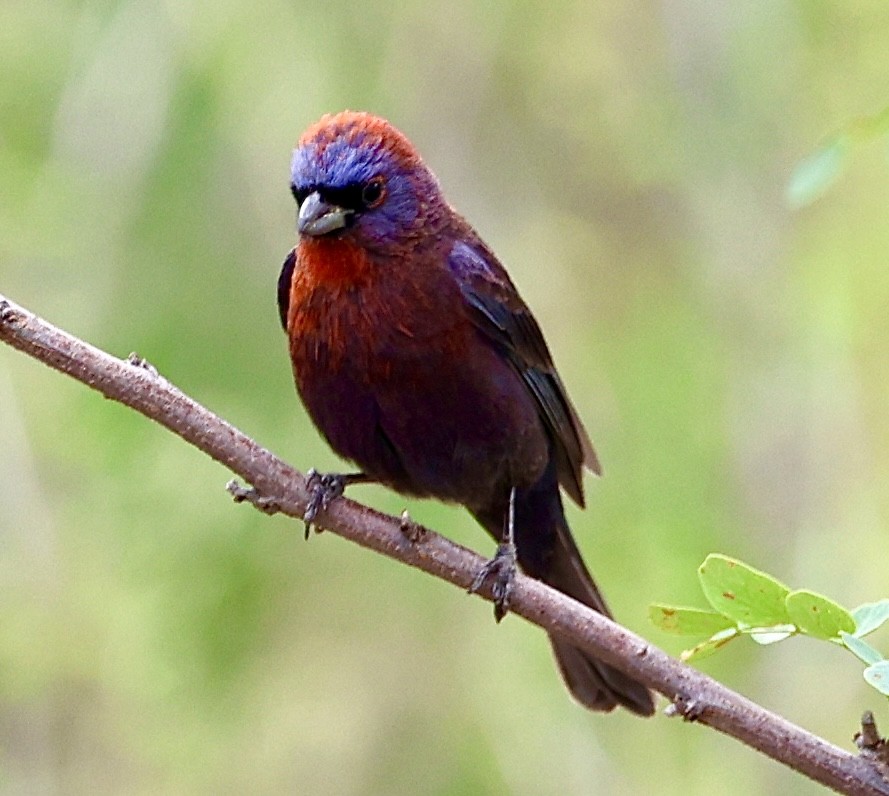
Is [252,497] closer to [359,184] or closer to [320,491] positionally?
[320,491]

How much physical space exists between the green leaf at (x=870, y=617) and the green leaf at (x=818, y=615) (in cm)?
2

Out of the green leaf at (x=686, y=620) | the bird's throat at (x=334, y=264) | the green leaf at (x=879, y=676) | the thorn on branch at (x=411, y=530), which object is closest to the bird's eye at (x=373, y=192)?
the bird's throat at (x=334, y=264)

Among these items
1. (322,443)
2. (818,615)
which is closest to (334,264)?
(322,443)

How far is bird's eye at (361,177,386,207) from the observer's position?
12.5 feet

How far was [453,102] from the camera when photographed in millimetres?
5484

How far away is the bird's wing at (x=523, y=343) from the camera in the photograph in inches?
158

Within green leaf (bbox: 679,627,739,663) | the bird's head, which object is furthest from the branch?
the bird's head

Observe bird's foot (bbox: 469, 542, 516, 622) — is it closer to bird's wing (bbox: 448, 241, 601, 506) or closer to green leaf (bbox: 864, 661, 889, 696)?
bird's wing (bbox: 448, 241, 601, 506)

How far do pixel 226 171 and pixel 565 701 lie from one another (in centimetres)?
224

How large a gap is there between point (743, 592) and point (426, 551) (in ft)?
2.85

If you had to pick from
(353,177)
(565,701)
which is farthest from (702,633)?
(565,701)

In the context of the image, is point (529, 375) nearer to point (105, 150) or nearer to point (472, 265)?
point (472, 265)

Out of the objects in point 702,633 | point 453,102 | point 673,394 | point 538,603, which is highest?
point 453,102

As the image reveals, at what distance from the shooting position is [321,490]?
3.05 m
